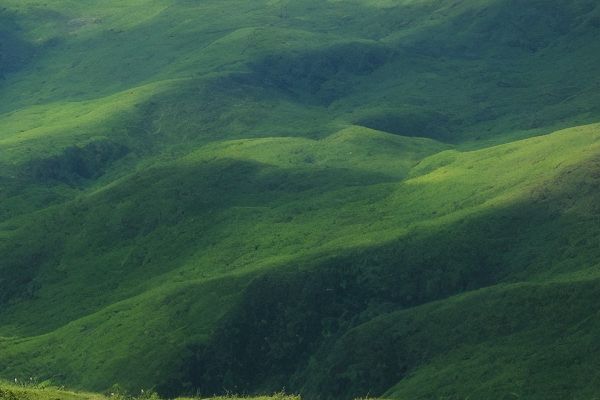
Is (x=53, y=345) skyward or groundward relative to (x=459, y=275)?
groundward

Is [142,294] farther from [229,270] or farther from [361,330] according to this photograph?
[361,330]

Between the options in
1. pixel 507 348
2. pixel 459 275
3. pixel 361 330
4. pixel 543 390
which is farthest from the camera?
pixel 459 275

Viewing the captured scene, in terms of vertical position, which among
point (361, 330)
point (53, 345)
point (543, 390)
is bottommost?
point (53, 345)

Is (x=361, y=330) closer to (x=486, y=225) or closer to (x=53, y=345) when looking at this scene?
(x=486, y=225)

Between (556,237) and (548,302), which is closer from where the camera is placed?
(548,302)

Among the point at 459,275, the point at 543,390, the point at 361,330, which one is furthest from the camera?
the point at 459,275

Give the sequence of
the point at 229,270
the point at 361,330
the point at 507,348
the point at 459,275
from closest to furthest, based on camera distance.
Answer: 1. the point at 507,348
2. the point at 361,330
3. the point at 459,275
4. the point at 229,270

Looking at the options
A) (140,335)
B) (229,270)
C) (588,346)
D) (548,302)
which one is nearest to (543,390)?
(588,346)

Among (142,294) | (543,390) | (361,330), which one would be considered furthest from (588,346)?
(142,294)

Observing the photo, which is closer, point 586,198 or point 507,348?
point 507,348
